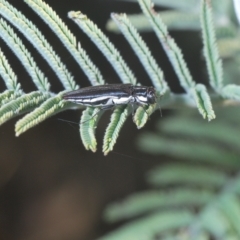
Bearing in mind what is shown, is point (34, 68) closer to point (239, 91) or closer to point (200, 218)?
point (239, 91)

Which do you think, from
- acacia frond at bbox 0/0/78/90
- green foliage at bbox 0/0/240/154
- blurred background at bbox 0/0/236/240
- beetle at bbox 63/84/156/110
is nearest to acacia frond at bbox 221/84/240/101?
green foliage at bbox 0/0/240/154

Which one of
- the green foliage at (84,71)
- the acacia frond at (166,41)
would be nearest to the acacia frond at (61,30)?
the green foliage at (84,71)

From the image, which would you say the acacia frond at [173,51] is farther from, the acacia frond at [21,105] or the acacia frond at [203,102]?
the acacia frond at [21,105]

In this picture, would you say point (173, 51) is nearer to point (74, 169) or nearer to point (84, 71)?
point (84, 71)

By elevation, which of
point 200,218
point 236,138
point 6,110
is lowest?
point 200,218

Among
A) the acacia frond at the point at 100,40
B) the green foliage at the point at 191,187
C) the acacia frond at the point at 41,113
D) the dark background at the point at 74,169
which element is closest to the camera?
the acacia frond at the point at 41,113

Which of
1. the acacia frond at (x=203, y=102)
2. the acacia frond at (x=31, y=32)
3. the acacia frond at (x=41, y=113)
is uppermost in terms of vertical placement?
the acacia frond at (x=31, y=32)

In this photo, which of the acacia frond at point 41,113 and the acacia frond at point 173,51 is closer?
the acacia frond at point 41,113

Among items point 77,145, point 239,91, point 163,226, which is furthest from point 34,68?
point 77,145
